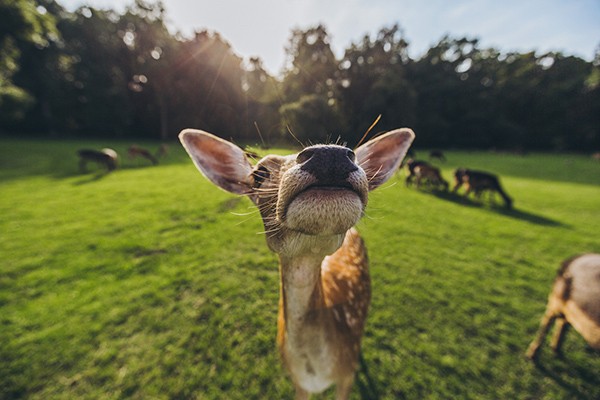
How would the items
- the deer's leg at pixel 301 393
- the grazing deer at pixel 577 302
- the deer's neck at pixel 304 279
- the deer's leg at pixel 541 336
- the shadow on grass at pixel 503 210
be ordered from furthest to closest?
the shadow on grass at pixel 503 210 → the deer's leg at pixel 541 336 → the grazing deer at pixel 577 302 → the deer's leg at pixel 301 393 → the deer's neck at pixel 304 279

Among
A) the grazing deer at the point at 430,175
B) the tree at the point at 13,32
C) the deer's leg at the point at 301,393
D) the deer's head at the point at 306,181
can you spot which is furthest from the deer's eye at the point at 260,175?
the tree at the point at 13,32

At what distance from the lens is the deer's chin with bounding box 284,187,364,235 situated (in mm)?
1334

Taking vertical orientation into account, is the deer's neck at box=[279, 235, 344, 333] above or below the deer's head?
below

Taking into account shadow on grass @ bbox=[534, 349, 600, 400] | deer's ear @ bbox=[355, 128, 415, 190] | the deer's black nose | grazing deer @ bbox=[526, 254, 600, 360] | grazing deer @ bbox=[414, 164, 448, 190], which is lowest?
shadow on grass @ bbox=[534, 349, 600, 400]

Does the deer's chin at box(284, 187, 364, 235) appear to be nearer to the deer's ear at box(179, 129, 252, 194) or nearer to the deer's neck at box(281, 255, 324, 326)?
the deer's neck at box(281, 255, 324, 326)

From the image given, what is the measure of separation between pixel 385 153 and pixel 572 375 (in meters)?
4.46

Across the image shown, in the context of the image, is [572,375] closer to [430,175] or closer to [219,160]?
[219,160]

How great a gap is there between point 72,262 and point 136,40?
157 ft

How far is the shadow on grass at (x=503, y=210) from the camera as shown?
9.06 meters

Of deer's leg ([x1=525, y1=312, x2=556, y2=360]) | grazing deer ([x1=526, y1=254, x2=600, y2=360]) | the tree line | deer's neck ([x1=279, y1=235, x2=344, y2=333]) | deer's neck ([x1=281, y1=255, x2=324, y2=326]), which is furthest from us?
the tree line

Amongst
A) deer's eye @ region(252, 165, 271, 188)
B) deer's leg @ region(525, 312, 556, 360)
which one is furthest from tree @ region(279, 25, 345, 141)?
deer's leg @ region(525, 312, 556, 360)

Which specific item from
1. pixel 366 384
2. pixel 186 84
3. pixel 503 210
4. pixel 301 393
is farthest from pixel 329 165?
pixel 186 84

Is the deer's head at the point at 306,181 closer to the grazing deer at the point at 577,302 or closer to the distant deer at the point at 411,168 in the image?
the grazing deer at the point at 577,302

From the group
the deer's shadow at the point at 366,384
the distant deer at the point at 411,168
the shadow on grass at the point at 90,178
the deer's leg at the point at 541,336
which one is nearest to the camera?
the deer's shadow at the point at 366,384
